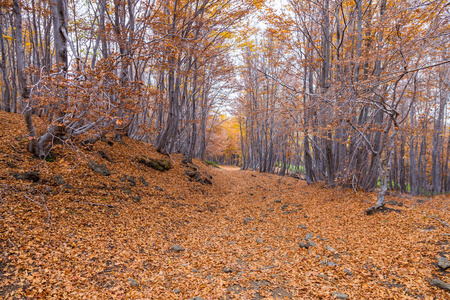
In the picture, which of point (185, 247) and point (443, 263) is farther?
point (185, 247)

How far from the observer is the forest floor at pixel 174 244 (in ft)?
9.43

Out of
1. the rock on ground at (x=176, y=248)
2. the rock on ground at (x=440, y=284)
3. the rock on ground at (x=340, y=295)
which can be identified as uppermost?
the rock on ground at (x=440, y=284)

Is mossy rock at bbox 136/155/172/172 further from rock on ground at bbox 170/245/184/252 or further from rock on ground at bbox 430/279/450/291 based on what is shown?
rock on ground at bbox 430/279/450/291

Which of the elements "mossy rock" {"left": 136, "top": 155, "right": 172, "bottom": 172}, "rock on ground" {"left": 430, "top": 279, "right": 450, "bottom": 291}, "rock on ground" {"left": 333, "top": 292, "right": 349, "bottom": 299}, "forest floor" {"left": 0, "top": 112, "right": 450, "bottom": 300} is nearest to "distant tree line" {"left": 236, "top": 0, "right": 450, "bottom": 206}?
"forest floor" {"left": 0, "top": 112, "right": 450, "bottom": 300}

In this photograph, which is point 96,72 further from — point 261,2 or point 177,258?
point 261,2

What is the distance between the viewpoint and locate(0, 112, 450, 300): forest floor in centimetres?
288

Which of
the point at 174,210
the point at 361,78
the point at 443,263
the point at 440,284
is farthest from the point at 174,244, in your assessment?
the point at 361,78

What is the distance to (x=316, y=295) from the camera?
2.90 metres

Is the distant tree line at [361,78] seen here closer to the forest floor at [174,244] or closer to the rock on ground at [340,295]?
the forest floor at [174,244]

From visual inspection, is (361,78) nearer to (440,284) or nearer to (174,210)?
(440,284)

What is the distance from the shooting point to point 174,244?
452 cm

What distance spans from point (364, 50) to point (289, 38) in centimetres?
356

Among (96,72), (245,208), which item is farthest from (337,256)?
(96,72)

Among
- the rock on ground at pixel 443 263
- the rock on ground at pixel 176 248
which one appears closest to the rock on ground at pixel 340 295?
the rock on ground at pixel 443 263
